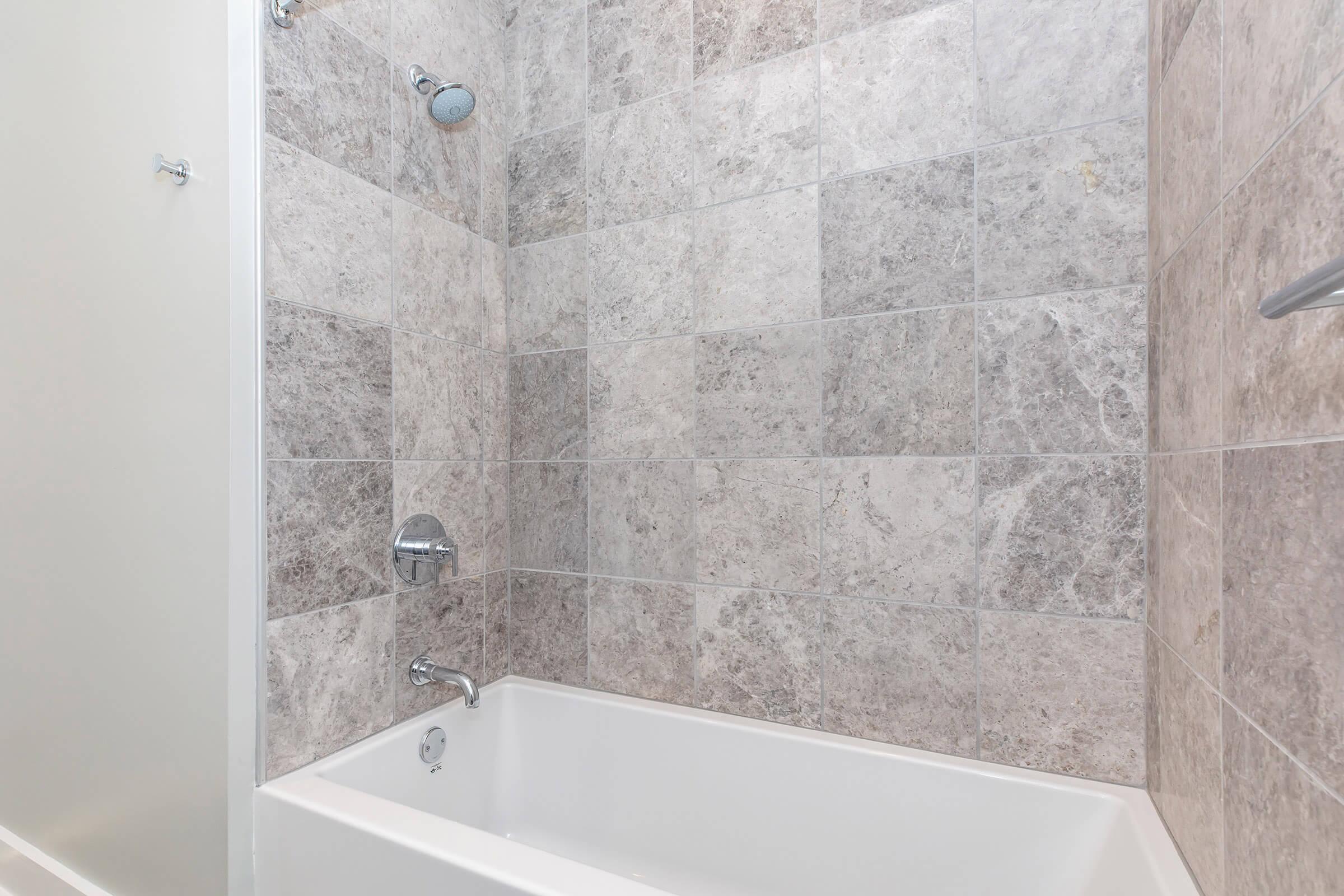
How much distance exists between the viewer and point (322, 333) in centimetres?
128

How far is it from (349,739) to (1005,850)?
1273mm

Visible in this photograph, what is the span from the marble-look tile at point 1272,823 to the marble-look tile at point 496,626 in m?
1.45

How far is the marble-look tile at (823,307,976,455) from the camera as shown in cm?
126

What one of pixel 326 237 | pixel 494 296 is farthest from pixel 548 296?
pixel 326 237

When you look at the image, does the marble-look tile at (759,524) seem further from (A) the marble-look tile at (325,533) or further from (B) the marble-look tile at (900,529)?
(A) the marble-look tile at (325,533)

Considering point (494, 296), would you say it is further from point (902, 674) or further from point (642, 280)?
point (902, 674)

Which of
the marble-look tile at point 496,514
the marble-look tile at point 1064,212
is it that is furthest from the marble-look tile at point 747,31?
the marble-look tile at point 496,514

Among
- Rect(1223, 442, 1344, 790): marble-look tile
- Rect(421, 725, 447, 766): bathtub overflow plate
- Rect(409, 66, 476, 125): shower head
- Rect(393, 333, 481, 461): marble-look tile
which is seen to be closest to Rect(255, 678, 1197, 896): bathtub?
Rect(421, 725, 447, 766): bathtub overflow plate

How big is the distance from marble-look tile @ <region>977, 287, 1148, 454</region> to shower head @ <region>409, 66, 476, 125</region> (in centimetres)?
119

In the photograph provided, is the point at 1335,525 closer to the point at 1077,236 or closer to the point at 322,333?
the point at 1077,236

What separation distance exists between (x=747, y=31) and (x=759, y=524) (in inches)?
43.4

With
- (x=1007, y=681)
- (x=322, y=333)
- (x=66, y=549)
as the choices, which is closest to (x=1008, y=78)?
(x=1007, y=681)

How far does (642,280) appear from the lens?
1586mm

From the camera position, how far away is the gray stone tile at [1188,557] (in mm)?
828
